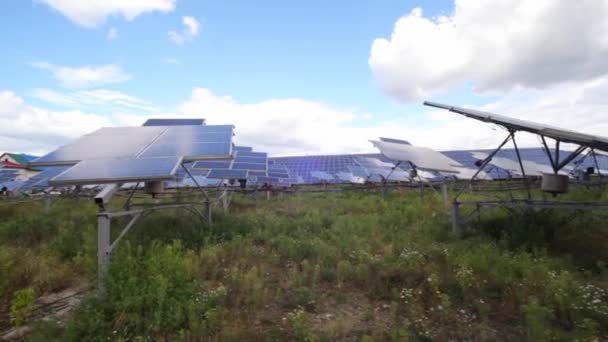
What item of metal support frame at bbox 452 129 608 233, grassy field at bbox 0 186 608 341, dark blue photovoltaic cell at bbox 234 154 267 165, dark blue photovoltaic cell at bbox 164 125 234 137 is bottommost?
grassy field at bbox 0 186 608 341

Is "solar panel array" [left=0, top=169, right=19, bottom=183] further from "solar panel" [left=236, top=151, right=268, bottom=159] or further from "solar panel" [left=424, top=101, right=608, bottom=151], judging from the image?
"solar panel" [left=424, top=101, right=608, bottom=151]

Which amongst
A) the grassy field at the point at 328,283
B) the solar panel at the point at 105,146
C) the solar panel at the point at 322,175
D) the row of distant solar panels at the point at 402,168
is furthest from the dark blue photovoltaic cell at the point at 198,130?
the solar panel at the point at 322,175

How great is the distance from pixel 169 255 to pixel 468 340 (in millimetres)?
4856

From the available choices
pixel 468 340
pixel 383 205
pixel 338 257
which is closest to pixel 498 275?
pixel 468 340

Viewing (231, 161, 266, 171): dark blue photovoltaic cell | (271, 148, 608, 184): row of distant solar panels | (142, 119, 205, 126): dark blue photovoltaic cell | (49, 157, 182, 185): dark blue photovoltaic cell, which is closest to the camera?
(49, 157, 182, 185): dark blue photovoltaic cell

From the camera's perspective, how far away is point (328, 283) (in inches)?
269

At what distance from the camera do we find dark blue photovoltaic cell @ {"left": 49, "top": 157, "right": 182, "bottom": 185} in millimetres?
5426

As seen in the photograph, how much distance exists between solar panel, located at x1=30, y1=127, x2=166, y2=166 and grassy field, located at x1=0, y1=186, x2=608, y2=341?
1.97 metres

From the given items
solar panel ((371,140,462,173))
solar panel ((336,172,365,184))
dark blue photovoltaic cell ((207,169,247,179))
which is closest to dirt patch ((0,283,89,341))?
dark blue photovoltaic cell ((207,169,247,179))

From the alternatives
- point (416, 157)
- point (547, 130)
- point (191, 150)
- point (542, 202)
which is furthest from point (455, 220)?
point (191, 150)

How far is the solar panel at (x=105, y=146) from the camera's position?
7176mm

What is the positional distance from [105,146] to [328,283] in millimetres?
6115

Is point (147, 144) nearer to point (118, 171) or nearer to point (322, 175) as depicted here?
point (118, 171)

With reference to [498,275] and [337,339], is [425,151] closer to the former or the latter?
[498,275]
